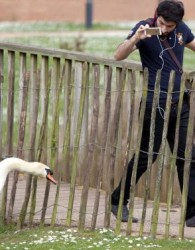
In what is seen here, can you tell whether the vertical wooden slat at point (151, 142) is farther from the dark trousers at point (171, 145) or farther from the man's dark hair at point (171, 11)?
the man's dark hair at point (171, 11)

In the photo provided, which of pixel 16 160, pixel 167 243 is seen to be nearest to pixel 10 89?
pixel 16 160

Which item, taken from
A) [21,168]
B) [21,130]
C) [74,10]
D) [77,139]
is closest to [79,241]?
[21,168]

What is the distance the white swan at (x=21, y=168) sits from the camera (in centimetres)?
797

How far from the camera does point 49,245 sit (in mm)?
7645

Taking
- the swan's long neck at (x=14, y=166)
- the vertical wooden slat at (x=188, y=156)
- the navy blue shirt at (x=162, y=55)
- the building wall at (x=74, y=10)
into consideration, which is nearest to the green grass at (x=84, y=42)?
the building wall at (x=74, y=10)

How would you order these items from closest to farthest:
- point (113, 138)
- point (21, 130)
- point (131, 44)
Result: point (131, 44)
point (113, 138)
point (21, 130)

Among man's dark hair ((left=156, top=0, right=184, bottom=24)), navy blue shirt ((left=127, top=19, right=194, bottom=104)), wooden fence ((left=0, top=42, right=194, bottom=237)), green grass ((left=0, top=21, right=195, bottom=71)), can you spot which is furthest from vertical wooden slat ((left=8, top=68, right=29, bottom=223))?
green grass ((left=0, top=21, right=195, bottom=71))

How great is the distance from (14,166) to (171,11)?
1771 mm

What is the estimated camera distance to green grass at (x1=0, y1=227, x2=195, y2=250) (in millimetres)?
7605

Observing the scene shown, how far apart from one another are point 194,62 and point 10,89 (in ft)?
44.6

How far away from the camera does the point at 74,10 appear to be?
44.8 meters

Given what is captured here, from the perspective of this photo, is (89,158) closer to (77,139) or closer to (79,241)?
(77,139)

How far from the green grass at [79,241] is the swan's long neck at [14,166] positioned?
490 mm

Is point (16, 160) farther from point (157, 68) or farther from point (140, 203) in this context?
point (140, 203)
